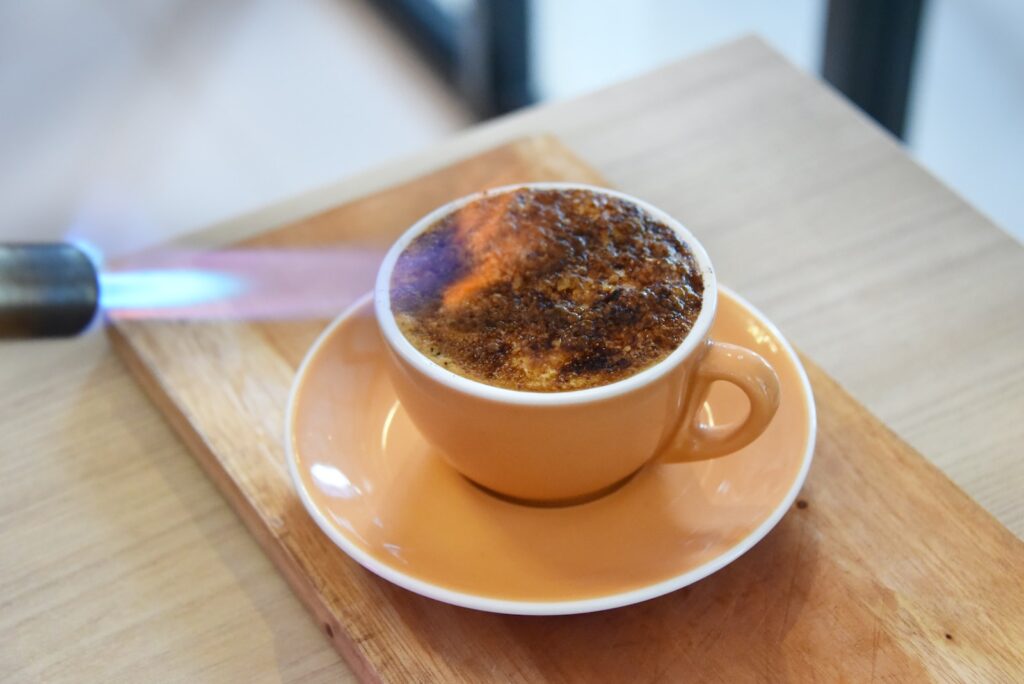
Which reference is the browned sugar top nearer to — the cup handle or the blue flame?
the cup handle

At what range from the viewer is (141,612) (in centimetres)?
66

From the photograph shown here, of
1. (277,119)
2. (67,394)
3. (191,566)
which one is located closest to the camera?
(191,566)

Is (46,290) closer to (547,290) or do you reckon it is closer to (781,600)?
(547,290)

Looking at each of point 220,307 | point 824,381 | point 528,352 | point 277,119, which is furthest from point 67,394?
point 277,119

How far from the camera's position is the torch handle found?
75 cm

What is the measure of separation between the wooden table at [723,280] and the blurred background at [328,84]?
0.53 metres

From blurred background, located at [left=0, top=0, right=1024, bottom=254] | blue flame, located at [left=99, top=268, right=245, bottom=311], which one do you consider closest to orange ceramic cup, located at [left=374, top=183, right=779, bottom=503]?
blue flame, located at [left=99, top=268, right=245, bottom=311]

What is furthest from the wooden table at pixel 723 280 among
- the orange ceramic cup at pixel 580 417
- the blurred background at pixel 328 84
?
the blurred background at pixel 328 84

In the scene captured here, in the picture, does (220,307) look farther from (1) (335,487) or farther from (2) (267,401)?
(1) (335,487)

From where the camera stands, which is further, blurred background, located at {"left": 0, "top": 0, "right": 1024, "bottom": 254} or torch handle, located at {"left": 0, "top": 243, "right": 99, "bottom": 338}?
blurred background, located at {"left": 0, "top": 0, "right": 1024, "bottom": 254}

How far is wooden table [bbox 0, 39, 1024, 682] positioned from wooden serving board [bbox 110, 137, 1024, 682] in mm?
39

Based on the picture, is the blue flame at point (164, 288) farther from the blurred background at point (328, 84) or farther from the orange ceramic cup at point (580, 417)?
the blurred background at point (328, 84)

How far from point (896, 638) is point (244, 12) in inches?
83.9

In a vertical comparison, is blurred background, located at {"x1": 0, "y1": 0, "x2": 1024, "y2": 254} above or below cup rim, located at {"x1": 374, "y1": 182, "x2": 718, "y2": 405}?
below
